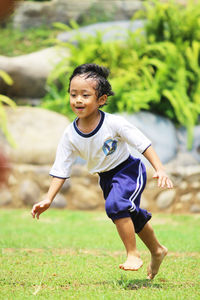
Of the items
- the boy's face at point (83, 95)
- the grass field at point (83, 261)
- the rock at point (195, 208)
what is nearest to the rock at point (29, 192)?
the grass field at point (83, 261)

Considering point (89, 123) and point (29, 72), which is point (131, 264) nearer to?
point (89, 123)

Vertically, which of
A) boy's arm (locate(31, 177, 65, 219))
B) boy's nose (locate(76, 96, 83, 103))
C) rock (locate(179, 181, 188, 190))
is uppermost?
boy's nose (locate(76, 96, 83, 103))

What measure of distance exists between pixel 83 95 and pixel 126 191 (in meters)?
0.70

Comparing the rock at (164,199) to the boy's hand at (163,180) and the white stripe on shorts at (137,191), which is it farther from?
the boy's hand at (163,180)

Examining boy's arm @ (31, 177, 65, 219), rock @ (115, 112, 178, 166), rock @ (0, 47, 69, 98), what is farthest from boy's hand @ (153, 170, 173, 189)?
rock @ (0, 47, 69, 98)

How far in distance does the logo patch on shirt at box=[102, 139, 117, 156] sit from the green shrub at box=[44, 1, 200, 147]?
14.8 ft

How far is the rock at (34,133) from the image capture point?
23.0 ft

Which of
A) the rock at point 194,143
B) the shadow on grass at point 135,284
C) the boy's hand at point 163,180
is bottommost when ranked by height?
the rock at point 194,143

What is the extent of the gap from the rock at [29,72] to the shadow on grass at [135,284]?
621 cm

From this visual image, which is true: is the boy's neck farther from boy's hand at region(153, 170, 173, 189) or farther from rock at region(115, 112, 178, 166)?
rock at region(115, 112, 178, 166)

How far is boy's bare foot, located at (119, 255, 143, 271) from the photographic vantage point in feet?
8.29

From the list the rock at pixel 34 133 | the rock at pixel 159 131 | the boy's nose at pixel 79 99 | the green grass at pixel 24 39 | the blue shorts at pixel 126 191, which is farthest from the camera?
the green grass at pixel 24 39

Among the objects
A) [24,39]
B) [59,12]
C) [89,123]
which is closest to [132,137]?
[89,123]

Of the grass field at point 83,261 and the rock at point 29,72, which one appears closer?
the grass field at point 83,261
